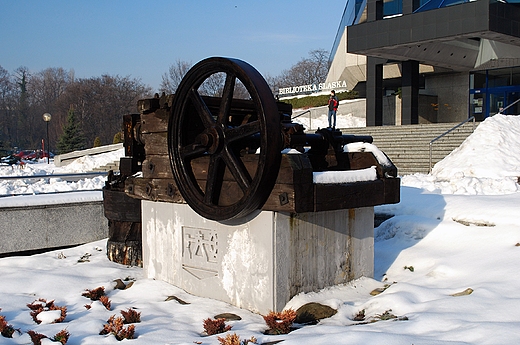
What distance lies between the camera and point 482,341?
10.6 ft

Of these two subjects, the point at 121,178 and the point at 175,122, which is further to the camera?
the point at 121,178

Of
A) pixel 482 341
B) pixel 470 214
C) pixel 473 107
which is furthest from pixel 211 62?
pixel 473 107

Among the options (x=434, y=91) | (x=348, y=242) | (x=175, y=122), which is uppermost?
(x=434, y=91)

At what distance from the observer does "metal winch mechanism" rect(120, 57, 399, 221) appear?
4336mm

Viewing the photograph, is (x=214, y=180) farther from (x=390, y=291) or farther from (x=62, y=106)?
(x=62, y=106)

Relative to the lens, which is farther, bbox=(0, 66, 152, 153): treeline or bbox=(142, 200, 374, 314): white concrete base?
bbox=(0, 66, 152, 153): treeline

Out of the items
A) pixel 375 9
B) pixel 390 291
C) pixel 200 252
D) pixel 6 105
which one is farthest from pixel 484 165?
pixel 6 105

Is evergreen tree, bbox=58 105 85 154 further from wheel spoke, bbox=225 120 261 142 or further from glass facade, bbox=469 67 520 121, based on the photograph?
wheel spoke, bbox=225 120 261 142

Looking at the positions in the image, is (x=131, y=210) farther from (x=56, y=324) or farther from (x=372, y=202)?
(x=372, y=202)

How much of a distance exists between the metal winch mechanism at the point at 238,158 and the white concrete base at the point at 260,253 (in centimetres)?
24

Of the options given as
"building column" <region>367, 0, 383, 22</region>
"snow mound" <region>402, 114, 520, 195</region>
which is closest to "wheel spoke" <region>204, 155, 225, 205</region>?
"snow mound" <region>402, 114, 520, 195</region>

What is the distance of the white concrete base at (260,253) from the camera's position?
4.59 meters

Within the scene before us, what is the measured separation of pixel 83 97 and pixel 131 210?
56.3 metres

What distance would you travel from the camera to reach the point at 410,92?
94.3ft
